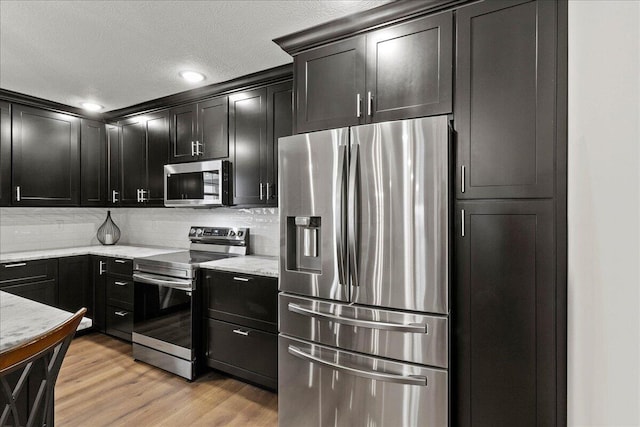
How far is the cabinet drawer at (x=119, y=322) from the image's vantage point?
3.34 meters

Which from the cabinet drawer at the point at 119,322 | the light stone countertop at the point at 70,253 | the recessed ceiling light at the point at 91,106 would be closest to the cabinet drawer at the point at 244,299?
the light stone countertop at the point at 70,253

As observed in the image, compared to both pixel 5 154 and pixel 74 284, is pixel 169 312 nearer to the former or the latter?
pixel 74 284

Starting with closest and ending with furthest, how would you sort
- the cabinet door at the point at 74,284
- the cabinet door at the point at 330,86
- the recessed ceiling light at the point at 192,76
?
the cabinet door at the point at 330,86, the recessed ceiling light at the point at 192,76, the cabinet door at the point at 74,284

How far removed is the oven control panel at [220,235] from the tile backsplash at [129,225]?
79 mm

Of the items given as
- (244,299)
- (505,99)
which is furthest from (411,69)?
(244,299)

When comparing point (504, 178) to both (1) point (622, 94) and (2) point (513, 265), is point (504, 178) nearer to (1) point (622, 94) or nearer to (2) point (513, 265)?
(2) point (513, 265)

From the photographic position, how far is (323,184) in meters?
1.94

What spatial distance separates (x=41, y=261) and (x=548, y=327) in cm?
413

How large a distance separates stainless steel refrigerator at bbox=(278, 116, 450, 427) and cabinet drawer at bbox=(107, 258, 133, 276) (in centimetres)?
203

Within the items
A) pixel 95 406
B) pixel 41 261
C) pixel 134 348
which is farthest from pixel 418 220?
pixel 41 261

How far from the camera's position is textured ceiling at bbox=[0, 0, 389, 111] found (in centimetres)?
193

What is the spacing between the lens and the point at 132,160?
150 inches

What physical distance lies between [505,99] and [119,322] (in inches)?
149

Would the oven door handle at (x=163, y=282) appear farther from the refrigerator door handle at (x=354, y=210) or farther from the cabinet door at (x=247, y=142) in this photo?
the refrigerator door handle at (x=354, y=210)
